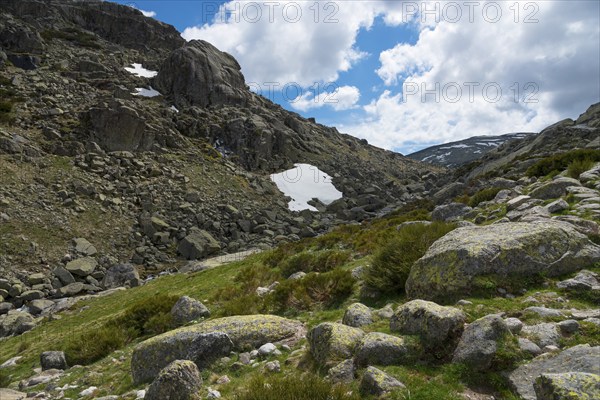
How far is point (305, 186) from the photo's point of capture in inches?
2378

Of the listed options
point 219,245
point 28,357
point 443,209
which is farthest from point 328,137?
point 28,357

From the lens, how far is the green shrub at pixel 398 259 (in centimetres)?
931

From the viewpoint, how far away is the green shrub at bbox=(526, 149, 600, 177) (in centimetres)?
1969

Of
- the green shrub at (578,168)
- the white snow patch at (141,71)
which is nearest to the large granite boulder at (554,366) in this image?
the green shrub at (578,168)

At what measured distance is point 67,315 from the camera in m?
19.7

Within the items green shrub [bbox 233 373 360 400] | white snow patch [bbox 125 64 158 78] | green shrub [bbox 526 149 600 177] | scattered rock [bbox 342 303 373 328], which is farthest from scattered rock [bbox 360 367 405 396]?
white snow patch [bbox 125 64 158 78]

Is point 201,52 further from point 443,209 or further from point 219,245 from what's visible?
point 443,209

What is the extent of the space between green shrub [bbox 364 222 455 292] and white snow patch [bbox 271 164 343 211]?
40.3 meters

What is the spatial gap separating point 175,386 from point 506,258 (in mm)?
6782

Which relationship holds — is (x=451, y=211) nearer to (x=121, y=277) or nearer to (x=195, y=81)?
(x=121, y=277)

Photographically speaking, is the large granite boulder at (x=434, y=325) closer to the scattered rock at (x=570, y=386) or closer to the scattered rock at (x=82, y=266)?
the scattered rock at (x=570, y=386)

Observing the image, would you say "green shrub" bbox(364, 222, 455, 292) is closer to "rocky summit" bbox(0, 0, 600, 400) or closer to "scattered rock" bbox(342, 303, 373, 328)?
"rocky summit" bbox(0, 0, 600, 400)

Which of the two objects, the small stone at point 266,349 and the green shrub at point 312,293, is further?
the green shrub at point 312,293

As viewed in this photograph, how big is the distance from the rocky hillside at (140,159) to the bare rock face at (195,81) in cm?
25
